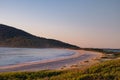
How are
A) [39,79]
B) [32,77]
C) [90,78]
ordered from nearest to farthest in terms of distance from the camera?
[90,78] < [39,79] < [32,77]

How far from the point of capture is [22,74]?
24.8 meters

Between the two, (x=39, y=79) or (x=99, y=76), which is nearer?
(x=99, y=76)

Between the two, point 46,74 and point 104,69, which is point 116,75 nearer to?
point 104,69

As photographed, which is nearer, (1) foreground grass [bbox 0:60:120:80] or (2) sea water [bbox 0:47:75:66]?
(1) foreground grass [bbox 0:60:120:80]

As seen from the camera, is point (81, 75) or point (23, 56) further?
point (23, 56)

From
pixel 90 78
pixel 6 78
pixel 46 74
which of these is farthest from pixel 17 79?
pixel 90 78

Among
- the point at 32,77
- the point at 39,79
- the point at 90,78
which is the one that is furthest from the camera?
the point at 32,77

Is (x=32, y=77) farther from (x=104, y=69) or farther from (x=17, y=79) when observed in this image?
(x=104, y=69)

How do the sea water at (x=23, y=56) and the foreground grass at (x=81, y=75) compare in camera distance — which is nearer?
the foreground grass at (x=81, y=75)

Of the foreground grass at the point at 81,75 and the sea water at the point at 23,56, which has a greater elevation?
the sea water at the point at 23,56

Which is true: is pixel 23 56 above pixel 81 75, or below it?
above

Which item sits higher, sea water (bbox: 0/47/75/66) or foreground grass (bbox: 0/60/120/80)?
sea water (bbox: 0/47/75/66)

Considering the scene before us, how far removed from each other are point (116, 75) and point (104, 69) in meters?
3.94

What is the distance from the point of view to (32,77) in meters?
24.1
